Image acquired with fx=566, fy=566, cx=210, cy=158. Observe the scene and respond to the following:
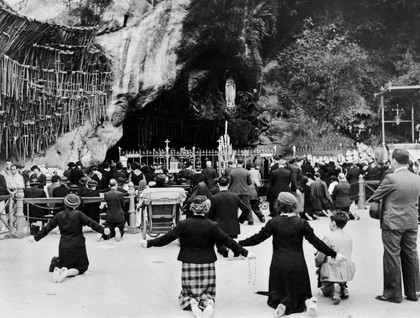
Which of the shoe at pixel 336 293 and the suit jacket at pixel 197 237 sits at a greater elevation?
the suit jacket at pixel 197 237

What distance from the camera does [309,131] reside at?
1271 inches

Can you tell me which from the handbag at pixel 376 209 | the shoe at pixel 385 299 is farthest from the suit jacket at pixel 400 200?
the shoe at pixel 385 299

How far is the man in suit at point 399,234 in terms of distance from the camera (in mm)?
6328

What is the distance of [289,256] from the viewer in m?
5.96

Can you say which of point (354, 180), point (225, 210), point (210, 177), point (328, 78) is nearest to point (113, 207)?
point (210, 177)

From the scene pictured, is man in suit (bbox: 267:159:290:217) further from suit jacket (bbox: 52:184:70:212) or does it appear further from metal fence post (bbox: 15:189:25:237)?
metal fence post (bbox: 15:189:25:237)

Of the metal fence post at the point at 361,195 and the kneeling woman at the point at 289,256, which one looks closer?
the kneeling woman at the point at 289,256

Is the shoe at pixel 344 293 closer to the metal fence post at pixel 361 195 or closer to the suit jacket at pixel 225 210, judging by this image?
the suit jacket at pixel 225 210

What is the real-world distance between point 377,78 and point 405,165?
29.2 metres

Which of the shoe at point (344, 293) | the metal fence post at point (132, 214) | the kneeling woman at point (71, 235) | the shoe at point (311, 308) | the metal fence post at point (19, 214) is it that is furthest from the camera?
the metal fence post at point (132, 214)

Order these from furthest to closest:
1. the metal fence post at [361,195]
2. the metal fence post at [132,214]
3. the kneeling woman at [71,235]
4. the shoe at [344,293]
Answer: the metal fence post at [361,195] → the metal fence post at [132,214] → the kneeling woman at [71,235] → the shoe at [344,293]

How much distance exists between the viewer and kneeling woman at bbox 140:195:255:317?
6.05 m

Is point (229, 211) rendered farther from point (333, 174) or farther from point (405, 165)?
point (333, 174)

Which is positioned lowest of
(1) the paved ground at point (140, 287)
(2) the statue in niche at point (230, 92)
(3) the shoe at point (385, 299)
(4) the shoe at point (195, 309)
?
(1) the paved ground at point (140, 287)
